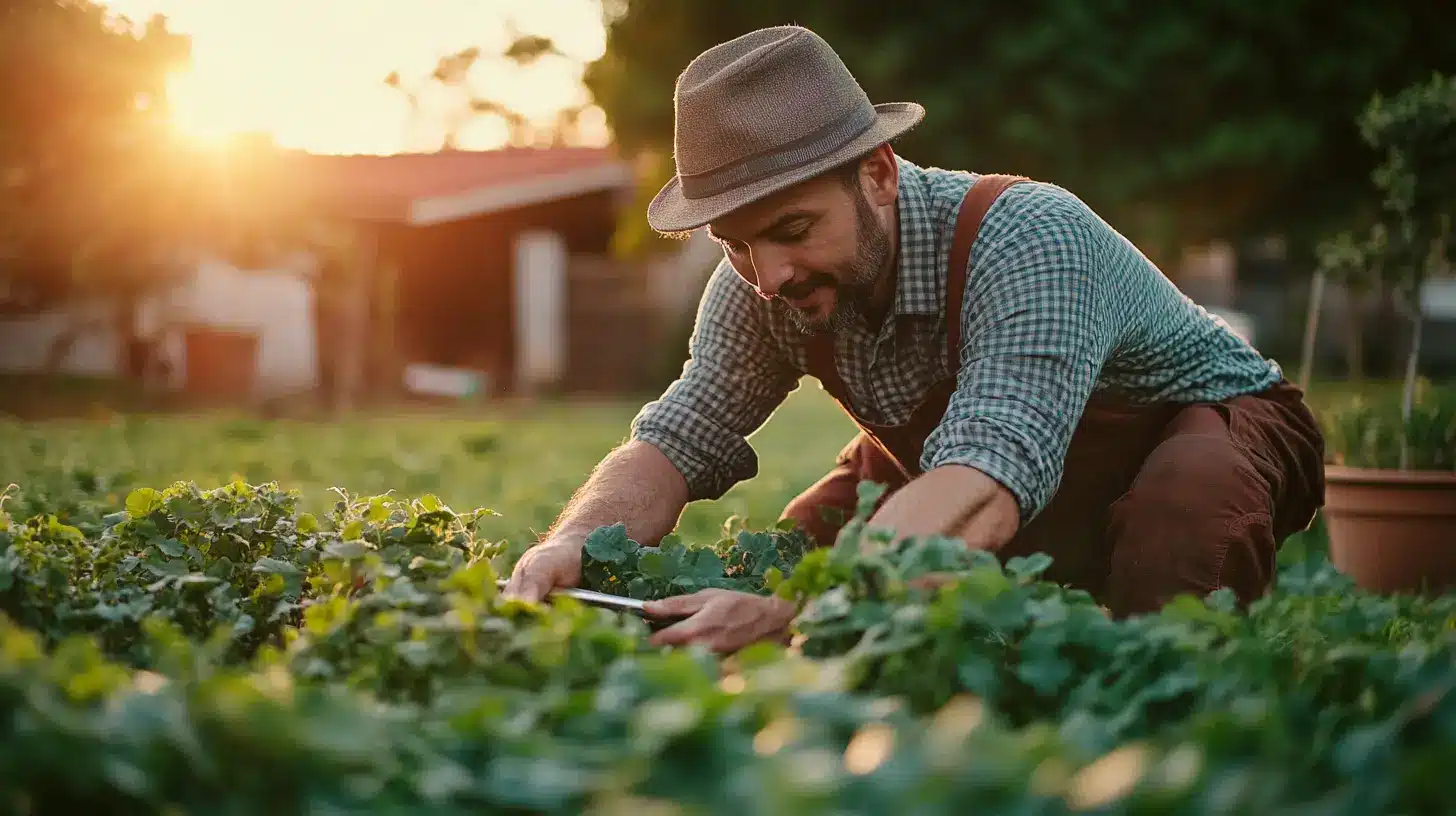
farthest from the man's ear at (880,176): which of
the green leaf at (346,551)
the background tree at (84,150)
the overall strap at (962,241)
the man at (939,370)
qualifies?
the background tree at (84,150)

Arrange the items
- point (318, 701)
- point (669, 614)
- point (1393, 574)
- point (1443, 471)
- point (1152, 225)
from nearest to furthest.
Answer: point (318, 701)
point (669, 614)
point (1393, 574)
point (1443, 471)
point (1152, 225)

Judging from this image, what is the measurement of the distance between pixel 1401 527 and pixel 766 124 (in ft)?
8.49

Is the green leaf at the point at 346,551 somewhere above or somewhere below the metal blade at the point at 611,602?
above

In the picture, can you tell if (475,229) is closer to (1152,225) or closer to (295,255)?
(295,255)

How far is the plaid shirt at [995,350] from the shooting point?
8.05ft

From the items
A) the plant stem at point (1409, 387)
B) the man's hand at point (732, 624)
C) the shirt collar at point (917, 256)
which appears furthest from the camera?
the plant stem at point (1409, 387)

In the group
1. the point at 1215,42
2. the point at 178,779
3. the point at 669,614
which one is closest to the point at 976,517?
the point at 669,614

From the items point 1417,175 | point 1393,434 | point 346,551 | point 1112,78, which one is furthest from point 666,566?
point 1112,78

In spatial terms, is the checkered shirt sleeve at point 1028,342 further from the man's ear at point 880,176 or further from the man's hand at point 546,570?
the man's hand at point 546,570

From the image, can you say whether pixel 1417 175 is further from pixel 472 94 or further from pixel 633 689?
pixel 472 94

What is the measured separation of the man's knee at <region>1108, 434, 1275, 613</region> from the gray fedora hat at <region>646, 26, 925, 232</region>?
0.97m

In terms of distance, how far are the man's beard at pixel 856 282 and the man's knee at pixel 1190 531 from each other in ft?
2.43

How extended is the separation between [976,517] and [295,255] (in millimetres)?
16295

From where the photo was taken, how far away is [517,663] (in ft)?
5.85
